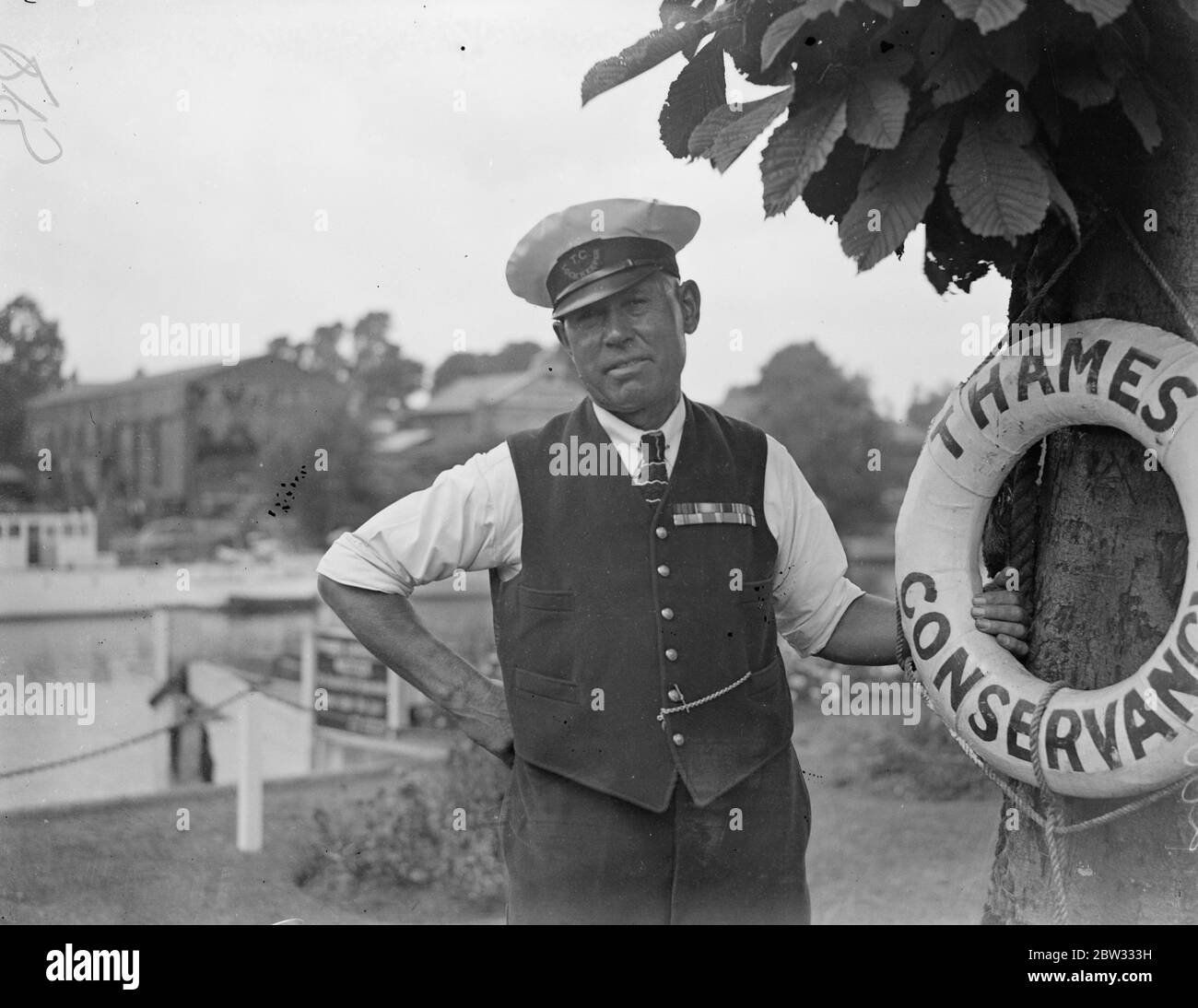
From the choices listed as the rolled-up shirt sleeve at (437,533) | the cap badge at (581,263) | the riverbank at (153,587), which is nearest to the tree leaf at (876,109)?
the cap badge at (581,263)

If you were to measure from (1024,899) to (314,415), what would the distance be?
2.12 meters

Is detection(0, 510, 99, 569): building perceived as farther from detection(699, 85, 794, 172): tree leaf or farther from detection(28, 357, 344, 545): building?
detection(699, 85, 794, 172): tree leaf

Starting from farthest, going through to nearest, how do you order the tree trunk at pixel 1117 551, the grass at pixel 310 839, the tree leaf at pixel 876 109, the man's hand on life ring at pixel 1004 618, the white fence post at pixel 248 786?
the white fence post at pixel 248 786 < the grass at pixel 310 839 < the man's hand on life ring at pixel 1004 618 < the tree trunk at pixel 1117 551 < the tree leaf at pixel 876 109

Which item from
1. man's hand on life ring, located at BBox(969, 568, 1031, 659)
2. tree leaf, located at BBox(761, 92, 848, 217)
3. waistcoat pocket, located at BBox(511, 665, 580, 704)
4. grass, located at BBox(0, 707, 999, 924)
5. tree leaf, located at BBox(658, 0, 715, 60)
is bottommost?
grass, located at BBox(0, 707, 999, 924)

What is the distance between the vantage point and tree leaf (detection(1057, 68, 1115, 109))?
1.76 metres

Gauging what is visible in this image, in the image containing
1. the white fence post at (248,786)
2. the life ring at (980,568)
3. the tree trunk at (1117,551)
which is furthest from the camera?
the white fence post at (248,786)

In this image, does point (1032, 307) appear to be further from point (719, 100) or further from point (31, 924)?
point (31, 924)

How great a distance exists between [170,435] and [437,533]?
1.25m

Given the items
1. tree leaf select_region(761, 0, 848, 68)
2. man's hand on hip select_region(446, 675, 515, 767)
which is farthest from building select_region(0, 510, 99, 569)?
tree leaf select_region(761, 0, 848, 68)

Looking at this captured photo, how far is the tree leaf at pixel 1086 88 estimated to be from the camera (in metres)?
1.76

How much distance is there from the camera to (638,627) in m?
2.19

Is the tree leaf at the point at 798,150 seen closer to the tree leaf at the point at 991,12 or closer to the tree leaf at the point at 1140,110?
the tree leaf at the point at 991,12
